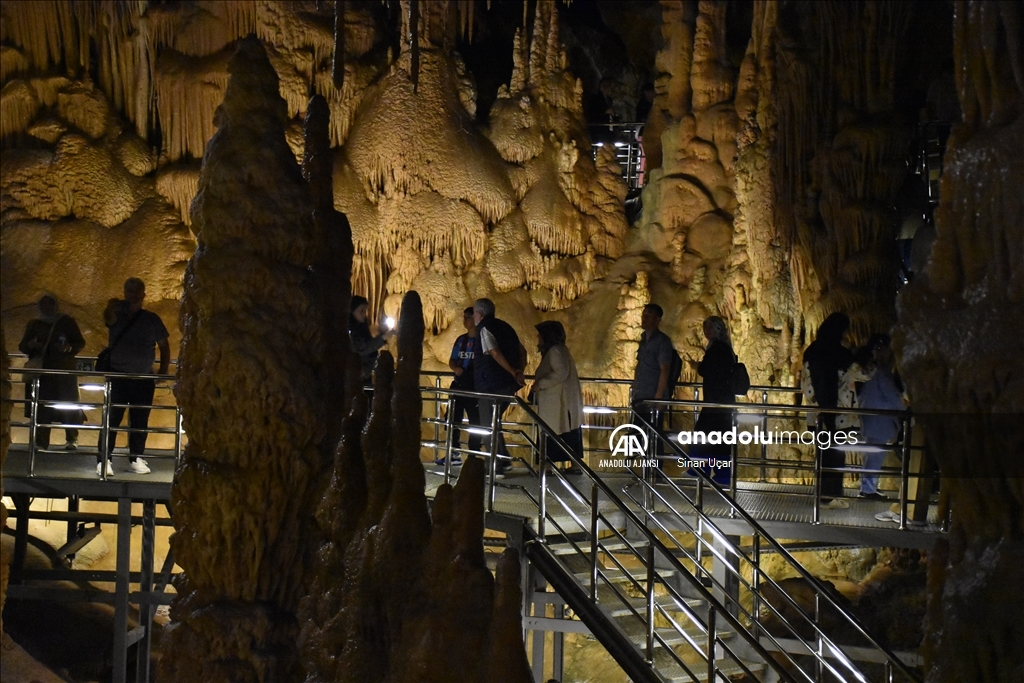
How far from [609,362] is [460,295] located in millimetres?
1937

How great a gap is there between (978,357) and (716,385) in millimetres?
4761

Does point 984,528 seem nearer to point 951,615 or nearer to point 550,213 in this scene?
point 951,615

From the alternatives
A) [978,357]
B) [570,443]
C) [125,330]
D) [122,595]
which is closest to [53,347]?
[125,330]

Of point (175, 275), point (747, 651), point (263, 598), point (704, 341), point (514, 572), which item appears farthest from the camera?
point (175, 275)

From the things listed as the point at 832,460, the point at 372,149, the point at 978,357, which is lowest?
the point at 832,460

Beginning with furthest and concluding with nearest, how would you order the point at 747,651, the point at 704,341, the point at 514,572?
the point at 704,341, the point at 747,651, the point at 514,572

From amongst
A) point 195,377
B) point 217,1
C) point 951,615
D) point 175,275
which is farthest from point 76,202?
point 951,615

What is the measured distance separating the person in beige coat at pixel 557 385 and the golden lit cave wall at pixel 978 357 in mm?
4166

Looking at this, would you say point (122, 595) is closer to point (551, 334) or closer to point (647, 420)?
point (551, 334)

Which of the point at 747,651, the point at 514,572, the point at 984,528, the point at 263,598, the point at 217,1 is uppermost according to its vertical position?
the point at 217,1

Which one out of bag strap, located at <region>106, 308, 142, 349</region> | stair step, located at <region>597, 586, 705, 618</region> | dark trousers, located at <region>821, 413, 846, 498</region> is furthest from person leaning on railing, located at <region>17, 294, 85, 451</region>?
dark trousers, located at <region>821, 413, 846, 498</region>

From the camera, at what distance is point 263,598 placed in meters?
5.79

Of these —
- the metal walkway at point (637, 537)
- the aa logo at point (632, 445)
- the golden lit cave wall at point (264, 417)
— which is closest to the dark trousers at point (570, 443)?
the metal walkway at point (637, 537)

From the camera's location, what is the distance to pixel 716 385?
8273 millimetres
